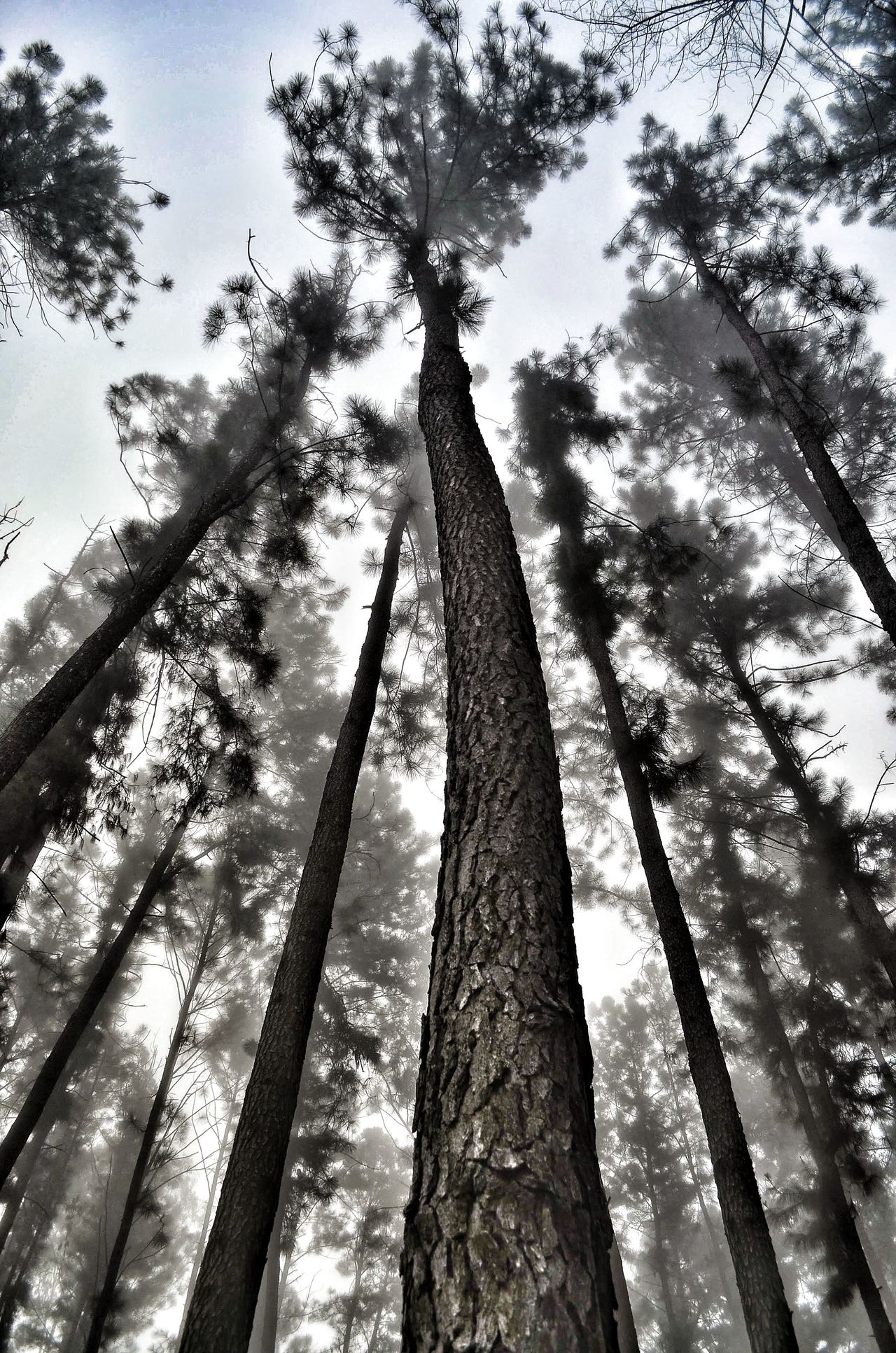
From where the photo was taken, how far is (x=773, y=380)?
20.6 ft

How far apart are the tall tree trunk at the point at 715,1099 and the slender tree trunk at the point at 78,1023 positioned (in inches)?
176


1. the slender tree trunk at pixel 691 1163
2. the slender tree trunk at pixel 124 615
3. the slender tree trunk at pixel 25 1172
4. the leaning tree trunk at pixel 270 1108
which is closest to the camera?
the leaning tree trunk at pixel 270 1108

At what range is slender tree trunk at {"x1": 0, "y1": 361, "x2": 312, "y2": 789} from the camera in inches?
185

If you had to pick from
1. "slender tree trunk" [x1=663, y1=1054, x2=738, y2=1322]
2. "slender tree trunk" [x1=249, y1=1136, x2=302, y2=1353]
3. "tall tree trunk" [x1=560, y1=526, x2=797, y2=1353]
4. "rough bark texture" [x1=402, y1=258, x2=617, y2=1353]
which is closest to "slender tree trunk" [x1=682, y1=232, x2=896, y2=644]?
"tall tree trunk" [x1=560, y1=526, x2=797, y2=1353]

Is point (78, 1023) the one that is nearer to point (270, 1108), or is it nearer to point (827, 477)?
point (270, 1108)

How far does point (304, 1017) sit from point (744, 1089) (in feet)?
98.0

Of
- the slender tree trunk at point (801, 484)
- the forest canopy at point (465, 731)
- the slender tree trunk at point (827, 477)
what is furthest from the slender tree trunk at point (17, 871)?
the slender tree trunk at point (801, 484)

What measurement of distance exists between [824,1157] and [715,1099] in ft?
17.4

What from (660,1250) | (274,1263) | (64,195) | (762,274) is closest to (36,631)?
(64,195)

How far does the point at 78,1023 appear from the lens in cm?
702

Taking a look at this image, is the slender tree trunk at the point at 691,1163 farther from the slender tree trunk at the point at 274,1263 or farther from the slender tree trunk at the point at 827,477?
the slender tree trunk at the point at 827,477

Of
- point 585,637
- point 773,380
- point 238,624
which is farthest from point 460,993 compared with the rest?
point 773,380

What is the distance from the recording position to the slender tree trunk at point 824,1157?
6.51 meters

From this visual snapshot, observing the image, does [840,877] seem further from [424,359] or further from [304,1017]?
[424,359]
